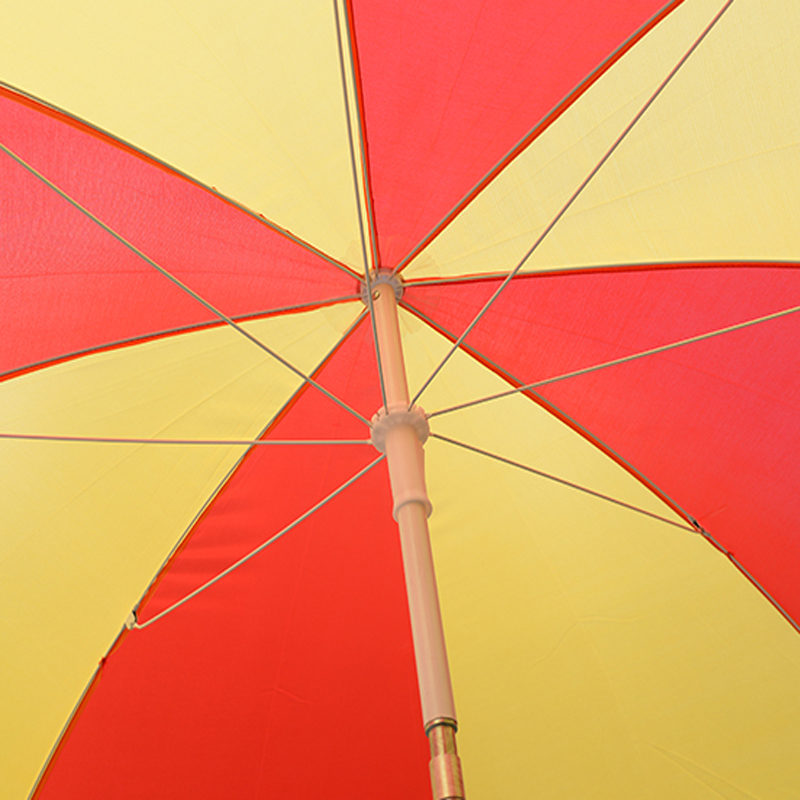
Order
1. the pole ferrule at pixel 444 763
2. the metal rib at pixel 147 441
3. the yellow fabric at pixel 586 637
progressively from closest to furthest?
1. the pole ferrule at pixel 444 763
2. the metal rib at pixel 147 441
3. the yellow fabric at pixel 586 637

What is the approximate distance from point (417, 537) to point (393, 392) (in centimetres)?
39

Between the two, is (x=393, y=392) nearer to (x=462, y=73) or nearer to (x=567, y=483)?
(x=567, y=483)

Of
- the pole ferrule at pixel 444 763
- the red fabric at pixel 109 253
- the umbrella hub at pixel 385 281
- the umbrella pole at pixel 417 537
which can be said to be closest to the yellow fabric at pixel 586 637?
the umbrella hub at pixel 385 281

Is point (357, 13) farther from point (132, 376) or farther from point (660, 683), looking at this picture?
point (660, 683)

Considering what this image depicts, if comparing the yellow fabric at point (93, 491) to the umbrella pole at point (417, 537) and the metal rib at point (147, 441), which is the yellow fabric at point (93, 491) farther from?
the umbrella pole at point (417, 537)

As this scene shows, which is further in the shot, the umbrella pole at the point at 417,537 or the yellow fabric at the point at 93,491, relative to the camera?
the yellow fabric at the point at 93,491

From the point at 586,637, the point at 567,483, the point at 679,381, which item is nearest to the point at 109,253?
the point at 567,483

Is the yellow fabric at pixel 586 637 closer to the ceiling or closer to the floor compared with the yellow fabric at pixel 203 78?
closer to the floor

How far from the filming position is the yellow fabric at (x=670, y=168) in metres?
2.22

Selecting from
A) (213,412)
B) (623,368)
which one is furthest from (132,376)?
(623,368)

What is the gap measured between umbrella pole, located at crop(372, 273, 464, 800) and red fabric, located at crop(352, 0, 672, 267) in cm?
36

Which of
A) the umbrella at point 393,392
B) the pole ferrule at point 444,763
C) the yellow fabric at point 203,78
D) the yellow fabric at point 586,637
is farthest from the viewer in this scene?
the yellow fabric at point 586,637

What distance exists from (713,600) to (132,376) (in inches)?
67.6

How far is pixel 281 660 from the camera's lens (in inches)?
104
